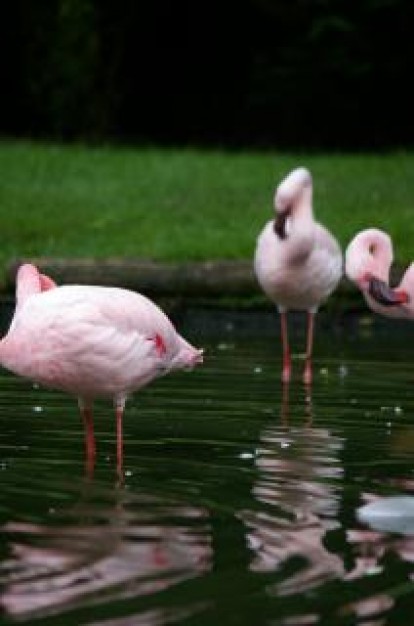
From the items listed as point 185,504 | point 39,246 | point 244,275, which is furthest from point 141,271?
point 185,504

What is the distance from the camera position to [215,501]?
611cm

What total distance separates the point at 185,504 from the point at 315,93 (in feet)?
65.5

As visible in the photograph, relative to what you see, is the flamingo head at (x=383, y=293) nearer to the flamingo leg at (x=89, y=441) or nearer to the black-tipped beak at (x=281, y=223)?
the black-tipped beak at (x=281, y=223)

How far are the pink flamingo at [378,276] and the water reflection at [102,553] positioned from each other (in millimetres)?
2922

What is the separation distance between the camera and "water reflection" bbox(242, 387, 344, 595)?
16.6ft

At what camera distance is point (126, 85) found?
2619cm

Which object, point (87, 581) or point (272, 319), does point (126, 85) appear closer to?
point (272, 319)

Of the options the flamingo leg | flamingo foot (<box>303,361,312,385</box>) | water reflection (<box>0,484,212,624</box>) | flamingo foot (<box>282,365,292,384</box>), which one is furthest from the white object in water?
flamingo foot (<box>282,365,292,384</box>)

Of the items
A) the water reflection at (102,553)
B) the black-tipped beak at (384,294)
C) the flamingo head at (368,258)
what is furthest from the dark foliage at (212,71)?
the water reflection at (102,553)

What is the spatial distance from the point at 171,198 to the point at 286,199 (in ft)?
23.1

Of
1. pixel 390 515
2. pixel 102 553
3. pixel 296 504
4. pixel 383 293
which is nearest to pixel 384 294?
pixel 383 293

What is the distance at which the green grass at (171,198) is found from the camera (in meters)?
14.7

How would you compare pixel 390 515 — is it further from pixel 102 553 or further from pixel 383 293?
pixel 383 293

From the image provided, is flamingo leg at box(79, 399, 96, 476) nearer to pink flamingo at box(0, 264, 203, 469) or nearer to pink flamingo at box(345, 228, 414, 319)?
pink flamingo at box(0, 264, 203, 469)
